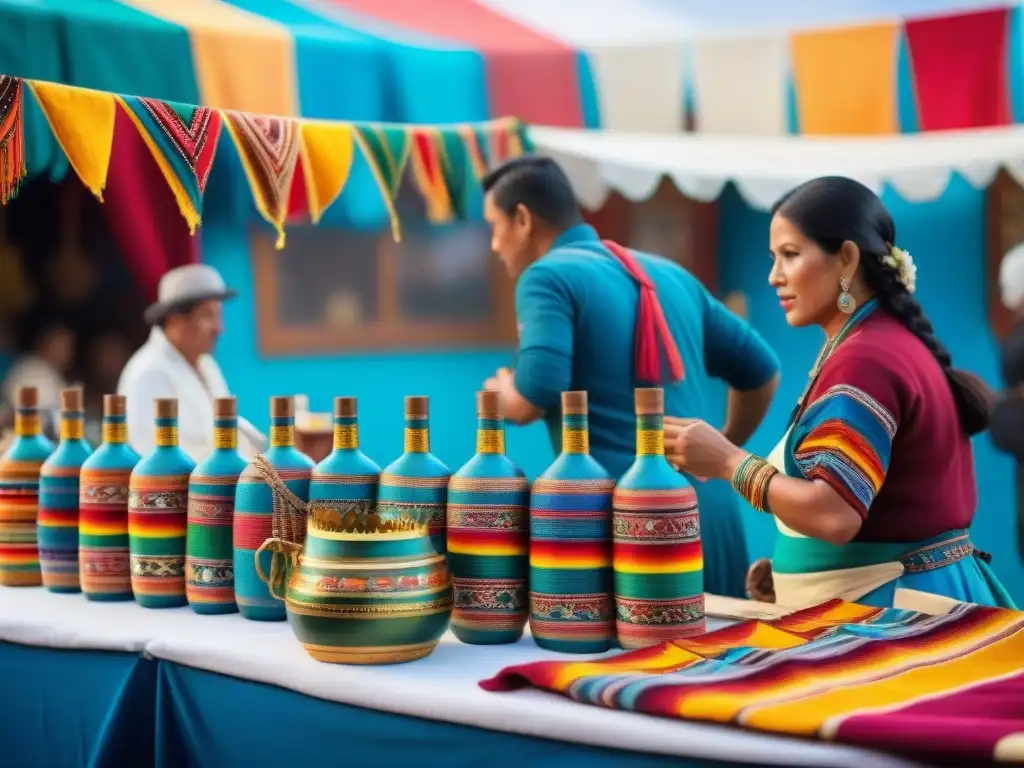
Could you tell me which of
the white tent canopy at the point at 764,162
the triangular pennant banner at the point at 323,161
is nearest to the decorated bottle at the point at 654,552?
the triangular pennant banner at the point at 323,161

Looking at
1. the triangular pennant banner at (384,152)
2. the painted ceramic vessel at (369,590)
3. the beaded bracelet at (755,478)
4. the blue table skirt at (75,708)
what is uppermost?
the triangular pennant banner at (384,152)

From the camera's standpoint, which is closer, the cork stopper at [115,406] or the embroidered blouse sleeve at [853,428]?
the embroidered blouse sleeve at [853,428]

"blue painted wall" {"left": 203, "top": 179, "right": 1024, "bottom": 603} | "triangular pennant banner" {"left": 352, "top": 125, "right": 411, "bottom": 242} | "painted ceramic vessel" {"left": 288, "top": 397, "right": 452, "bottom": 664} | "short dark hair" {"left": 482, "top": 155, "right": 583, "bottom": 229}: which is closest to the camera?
"painted ceramic vessel" {"left": 288, "top": 397, "right": 452, "bottom": 664}

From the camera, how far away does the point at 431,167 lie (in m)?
3.24

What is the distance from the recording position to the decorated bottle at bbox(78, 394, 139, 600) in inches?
69.6

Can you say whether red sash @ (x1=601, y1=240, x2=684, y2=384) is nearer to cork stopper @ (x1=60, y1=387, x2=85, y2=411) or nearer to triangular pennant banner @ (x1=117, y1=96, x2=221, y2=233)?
triangular pennant banner @ (x1=117, y1=96, x2=221, y2=233)

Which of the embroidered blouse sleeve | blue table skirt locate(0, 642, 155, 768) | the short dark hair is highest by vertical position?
the short dark hair

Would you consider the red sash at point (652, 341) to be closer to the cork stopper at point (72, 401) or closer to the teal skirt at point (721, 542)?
the teal skirt at point (721, 542)

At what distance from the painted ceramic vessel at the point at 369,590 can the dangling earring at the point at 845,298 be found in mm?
653

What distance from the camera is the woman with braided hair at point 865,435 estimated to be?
151 cm

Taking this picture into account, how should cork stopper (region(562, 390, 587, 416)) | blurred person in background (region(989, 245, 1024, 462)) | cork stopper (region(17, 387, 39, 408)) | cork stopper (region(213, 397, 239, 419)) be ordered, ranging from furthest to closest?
blurred person in background (region(989, 245, 1024, 462)) < cork stopper (region(17, 387, 39, 408)) < cork stopper (region(213, 397, 239, 419)) < cork stopper (region(562, 390, 587, 416))

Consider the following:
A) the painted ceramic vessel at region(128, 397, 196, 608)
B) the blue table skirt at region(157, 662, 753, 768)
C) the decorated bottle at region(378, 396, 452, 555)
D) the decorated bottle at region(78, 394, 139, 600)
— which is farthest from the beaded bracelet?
the decorated bottle at region(78, 394, 139, 600)

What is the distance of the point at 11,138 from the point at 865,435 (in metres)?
1.43

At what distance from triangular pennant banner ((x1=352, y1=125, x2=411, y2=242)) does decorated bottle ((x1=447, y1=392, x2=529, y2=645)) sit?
1.26 m
